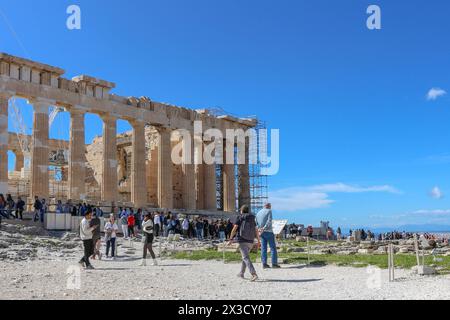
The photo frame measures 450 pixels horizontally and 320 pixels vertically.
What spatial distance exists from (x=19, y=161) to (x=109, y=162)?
1509 centimetres

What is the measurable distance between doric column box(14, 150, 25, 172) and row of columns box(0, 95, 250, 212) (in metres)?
13.7

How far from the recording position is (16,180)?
39531 mm

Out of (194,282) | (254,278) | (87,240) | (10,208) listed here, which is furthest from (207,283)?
(10,208)

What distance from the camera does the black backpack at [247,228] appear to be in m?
11.8

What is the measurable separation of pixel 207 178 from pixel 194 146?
2.64 meters

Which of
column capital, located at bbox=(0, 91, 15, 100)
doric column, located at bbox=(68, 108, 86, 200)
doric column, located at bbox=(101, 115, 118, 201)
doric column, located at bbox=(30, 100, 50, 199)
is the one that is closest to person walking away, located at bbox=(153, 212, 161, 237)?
doric column, located at bbox=(68, 108, 86, 200)

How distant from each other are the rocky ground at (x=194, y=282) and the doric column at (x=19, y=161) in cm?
2985

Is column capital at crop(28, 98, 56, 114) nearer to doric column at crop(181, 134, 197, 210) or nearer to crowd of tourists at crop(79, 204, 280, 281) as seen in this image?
crowd of tourists at crop(79, 204, 280, 281)

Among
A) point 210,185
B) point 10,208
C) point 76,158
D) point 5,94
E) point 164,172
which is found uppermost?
point 5,94

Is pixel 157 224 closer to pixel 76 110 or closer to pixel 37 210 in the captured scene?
pixel 37 210

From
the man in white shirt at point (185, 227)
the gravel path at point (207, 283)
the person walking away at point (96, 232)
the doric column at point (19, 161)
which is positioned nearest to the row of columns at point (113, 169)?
the man in white shirt at point (185, 227)

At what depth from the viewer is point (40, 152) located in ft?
100

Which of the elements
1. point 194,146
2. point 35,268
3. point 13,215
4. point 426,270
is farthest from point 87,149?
point 426,270

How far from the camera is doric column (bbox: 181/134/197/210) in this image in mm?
39125
